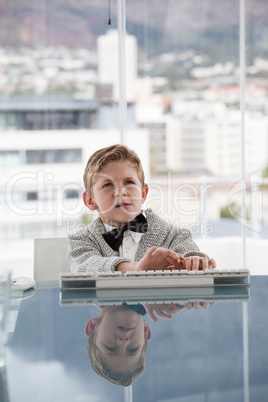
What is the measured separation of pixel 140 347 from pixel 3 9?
14.3ft

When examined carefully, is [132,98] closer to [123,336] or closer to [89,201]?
[89,201]

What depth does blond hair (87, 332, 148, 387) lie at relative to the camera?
65 cm

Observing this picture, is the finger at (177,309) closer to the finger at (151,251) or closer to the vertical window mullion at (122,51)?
the finger at (151,251)

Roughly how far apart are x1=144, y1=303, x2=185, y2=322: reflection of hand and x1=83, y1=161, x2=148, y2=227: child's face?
2.12ft

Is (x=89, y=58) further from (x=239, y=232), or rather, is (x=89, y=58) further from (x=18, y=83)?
(x=239, y=232)

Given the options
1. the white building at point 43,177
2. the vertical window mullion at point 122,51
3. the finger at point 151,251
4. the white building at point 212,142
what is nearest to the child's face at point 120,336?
the finger at point 151,251

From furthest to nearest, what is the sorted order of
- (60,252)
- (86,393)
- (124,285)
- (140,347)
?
(60,252)
(124,285)
(140,347)
(86,393)

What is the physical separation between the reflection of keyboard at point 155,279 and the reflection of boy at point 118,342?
166 millimetres

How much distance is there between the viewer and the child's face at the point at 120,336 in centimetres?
71

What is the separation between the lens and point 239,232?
5.00m

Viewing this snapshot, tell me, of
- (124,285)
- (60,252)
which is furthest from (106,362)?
(60,252)

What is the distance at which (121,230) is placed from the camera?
1.63 meters

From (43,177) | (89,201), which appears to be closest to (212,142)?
(43,177)

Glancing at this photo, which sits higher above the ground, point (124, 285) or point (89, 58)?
point (89, 58)
